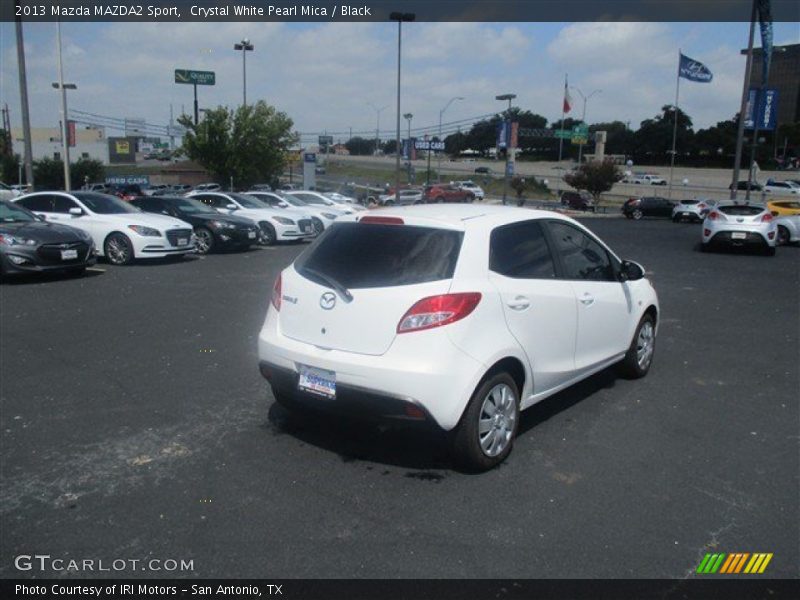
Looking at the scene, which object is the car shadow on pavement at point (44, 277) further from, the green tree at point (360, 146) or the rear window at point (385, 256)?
the green tree at point (360, 146)

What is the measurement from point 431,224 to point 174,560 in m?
2.49

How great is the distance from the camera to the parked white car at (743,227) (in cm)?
1758

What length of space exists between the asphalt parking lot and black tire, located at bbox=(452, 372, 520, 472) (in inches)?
4.8

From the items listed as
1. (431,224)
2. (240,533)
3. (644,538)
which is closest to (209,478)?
(240,533)

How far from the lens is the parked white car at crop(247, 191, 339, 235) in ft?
66.8

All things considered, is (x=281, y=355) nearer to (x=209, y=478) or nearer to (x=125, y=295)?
Answer: (x=209, y=478)

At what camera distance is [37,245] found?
448 inches

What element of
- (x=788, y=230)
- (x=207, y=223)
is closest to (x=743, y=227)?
(x=788, y=230)

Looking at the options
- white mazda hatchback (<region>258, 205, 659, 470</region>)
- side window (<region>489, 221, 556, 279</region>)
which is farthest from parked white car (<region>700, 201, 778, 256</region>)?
side window (<region>489, 221, 556, 279</region>)

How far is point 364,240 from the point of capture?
4547mm

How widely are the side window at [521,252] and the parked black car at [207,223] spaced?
1221 centimetres

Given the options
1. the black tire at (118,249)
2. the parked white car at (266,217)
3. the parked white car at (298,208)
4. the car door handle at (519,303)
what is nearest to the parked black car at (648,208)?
the parked white car at (298,208)
